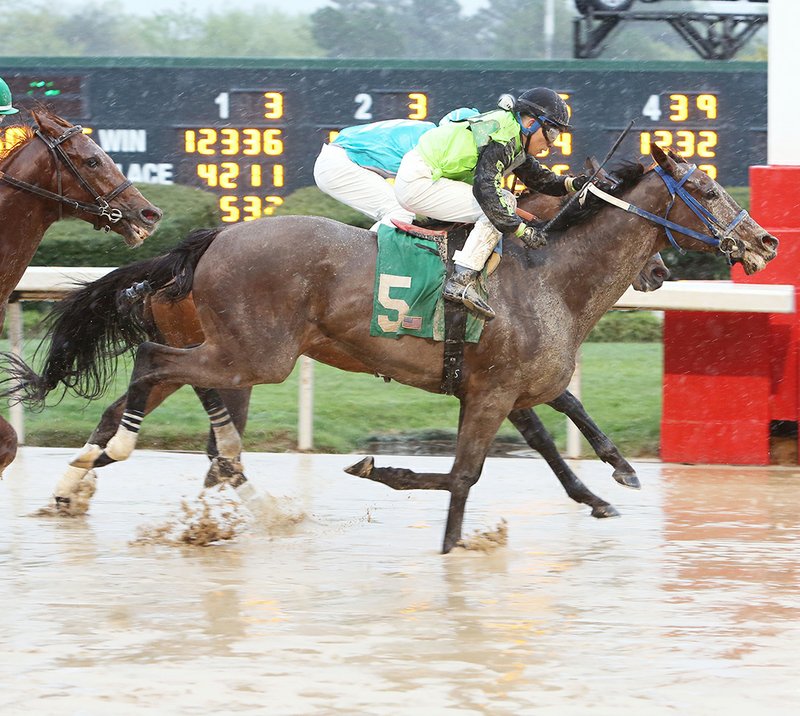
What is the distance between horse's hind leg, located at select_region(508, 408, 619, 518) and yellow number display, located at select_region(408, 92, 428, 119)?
19.3 feet

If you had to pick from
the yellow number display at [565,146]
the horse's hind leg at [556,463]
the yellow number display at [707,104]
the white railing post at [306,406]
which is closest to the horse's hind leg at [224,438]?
the horse's hind leg at [556,463]

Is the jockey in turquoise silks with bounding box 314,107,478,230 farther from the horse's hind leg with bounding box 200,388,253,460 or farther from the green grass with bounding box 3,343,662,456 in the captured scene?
the green grass with bounding box 3,343,662,456

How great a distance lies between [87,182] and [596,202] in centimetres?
208

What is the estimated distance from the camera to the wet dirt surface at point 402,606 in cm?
375

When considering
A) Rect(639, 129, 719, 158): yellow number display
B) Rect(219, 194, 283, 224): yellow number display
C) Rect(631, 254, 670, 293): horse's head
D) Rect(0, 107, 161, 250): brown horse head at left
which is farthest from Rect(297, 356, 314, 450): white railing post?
Rect(639, 129, 719, 158): yellow number display

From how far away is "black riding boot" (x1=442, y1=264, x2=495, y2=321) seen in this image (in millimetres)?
5531

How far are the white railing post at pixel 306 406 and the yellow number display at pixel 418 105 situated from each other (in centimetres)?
394

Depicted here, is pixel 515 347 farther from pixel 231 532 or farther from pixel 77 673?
pixel 77 673

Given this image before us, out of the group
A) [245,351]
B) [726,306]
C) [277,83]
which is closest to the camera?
[245,351]

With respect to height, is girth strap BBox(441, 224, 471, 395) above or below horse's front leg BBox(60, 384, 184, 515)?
above

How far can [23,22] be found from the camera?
53.4m

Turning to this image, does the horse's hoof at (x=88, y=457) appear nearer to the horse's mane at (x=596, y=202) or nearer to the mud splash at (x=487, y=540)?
the mud splash at (x=487, y=540)

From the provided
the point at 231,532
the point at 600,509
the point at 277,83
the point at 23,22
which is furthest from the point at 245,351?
the point at 23,22

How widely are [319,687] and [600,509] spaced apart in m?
2.95
